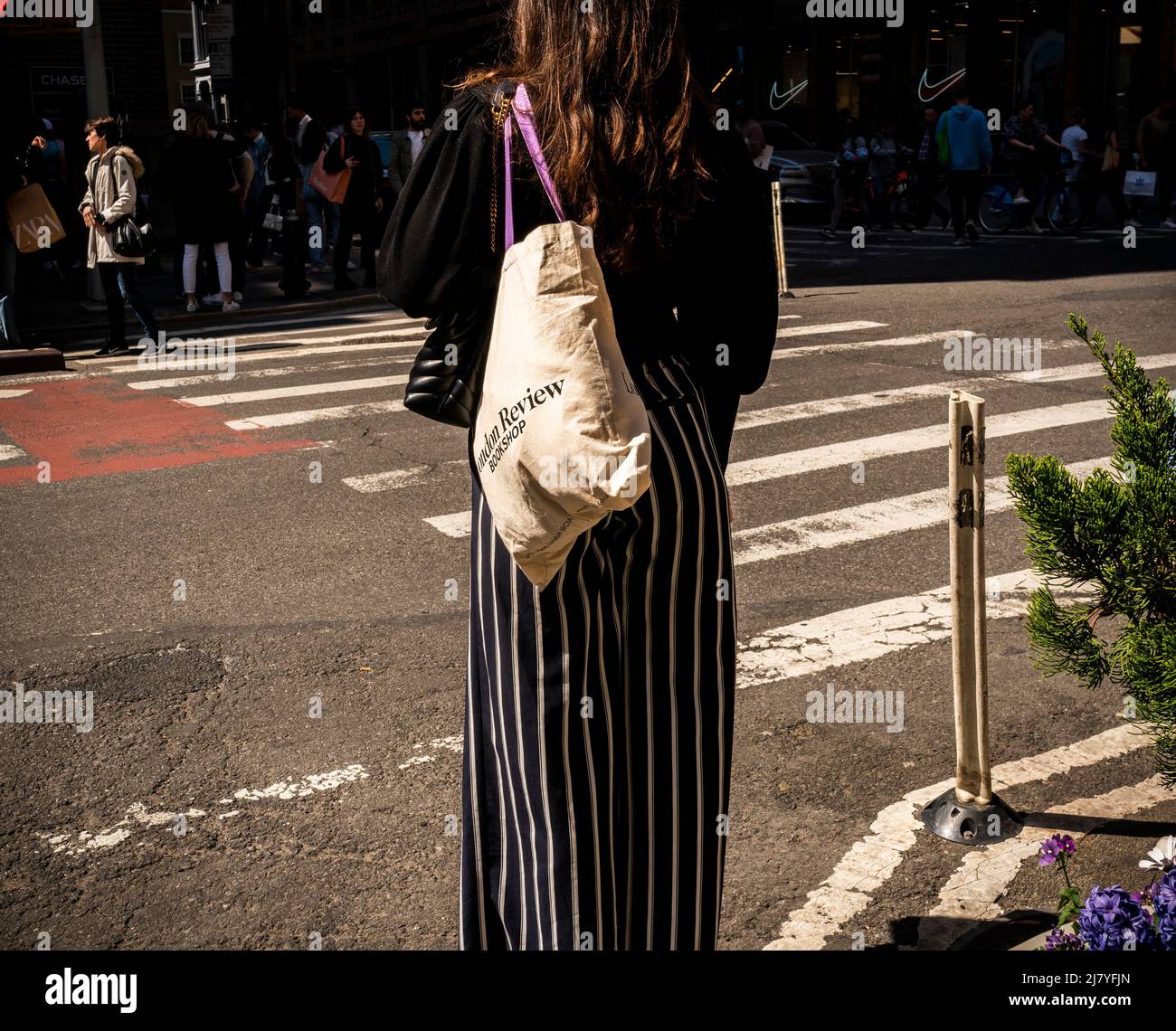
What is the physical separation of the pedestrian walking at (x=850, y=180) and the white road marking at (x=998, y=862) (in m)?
19.3

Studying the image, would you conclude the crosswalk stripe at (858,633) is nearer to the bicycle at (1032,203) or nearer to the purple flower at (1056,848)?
the purple flower at (1056,848)

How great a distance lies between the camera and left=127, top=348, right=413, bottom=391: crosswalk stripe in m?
11.1

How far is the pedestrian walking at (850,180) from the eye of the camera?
2272 cm

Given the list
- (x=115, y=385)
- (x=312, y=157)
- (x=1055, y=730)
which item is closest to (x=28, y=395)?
(x=115, y=385)

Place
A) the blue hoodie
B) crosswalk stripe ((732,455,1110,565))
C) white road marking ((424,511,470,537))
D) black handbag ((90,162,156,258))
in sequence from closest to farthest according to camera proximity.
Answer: crosswalk stripe ((732,455,1110,565)) < white road marking ((424,511,470,537)) < black handbag ((90,162,156,258)) < the blue hoodie

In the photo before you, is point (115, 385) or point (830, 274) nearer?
point (115, 385)

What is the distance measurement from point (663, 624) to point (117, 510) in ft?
17.9

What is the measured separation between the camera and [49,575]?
20.3ft

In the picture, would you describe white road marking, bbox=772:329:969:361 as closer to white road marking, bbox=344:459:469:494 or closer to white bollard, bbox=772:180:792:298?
white bollard, bbox=772:180:792:298

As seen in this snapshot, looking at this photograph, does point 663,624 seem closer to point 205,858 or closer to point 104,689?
point 205,858

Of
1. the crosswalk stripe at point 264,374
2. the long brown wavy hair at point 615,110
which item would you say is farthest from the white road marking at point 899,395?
the long brown wavy hair at point 615,110

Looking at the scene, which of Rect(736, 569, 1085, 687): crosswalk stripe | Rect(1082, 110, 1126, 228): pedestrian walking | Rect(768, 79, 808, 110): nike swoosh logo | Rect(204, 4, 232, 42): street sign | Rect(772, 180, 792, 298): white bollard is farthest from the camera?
Rect(768, 79, 808, 110): nike swoosh logo

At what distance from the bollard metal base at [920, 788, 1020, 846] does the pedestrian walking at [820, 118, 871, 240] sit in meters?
19.5

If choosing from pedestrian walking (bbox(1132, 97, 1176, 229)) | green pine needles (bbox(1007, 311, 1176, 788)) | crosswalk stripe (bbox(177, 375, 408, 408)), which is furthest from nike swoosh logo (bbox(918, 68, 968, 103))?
green pine needles (bbox(1007, 311, 1176, 788))
